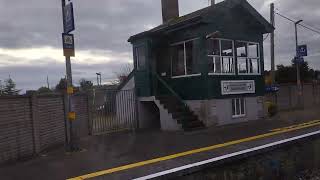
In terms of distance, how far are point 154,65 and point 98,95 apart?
383 centimetres

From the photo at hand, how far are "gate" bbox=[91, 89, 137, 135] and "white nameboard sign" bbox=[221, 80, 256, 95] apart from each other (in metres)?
3.98

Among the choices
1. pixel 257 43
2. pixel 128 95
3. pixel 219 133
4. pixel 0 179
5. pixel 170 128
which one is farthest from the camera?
pixel 257 43

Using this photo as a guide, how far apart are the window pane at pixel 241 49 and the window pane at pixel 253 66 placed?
1.61 feet

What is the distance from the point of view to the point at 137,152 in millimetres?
12586

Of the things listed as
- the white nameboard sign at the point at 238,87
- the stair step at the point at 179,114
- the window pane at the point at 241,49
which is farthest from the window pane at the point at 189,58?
the window pane at the point at 241,49

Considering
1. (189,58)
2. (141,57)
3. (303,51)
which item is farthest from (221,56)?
(303,51)

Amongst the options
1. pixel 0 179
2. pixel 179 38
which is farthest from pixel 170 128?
pixel 0 179

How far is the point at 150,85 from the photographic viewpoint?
19.2m

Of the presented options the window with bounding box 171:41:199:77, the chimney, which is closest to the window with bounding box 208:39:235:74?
the window with bounding box 171:41:199:77

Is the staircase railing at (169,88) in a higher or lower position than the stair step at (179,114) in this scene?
higher

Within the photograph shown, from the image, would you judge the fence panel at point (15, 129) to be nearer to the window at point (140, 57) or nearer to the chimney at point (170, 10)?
the window at point (140, 57)

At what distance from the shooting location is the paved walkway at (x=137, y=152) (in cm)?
1021

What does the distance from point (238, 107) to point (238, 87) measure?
34.9 inches

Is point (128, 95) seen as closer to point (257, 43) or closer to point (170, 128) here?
point (170, 128)
